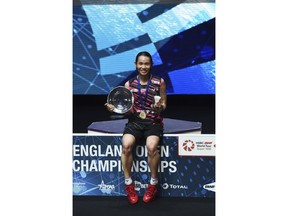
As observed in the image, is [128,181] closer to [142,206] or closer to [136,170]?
[136,170]

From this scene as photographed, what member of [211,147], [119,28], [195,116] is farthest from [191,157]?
[119,28]

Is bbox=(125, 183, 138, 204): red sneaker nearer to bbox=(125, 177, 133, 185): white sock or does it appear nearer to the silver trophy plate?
bbox=(125, 177, 133, 185): white sock

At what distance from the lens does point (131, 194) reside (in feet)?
11.3

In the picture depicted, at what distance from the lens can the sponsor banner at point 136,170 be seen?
354 cm

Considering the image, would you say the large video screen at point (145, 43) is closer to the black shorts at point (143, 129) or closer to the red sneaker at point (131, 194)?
the black shorts at point (143, 129)

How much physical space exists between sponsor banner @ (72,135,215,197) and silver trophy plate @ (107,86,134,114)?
351 mm

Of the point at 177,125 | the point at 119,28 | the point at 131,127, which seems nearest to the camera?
the point at 131,127

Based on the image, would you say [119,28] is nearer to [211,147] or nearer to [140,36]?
[140,36]

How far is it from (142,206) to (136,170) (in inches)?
14.4

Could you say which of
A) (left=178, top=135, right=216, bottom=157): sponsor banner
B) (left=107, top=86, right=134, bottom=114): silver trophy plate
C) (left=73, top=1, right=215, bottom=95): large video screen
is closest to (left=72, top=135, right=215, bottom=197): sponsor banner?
(left=178, top=135, right=216, bottom=157): sponsor banner

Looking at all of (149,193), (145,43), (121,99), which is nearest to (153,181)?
(149,193)

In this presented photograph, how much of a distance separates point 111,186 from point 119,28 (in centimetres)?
208

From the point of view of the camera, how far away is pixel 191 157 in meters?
3.54

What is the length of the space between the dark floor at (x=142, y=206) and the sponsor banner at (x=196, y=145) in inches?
17.1
